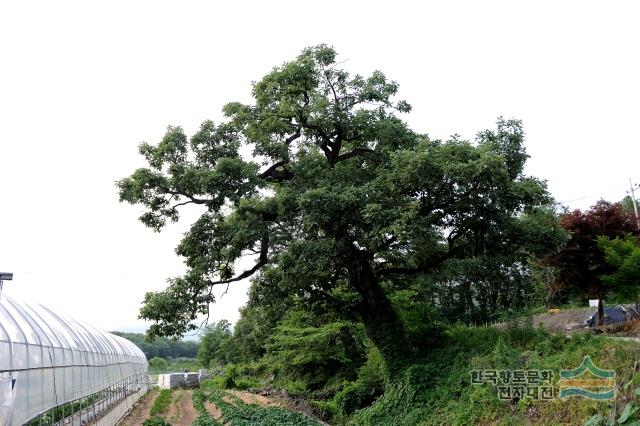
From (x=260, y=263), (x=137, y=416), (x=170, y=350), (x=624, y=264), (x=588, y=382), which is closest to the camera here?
(x=588, y=382)

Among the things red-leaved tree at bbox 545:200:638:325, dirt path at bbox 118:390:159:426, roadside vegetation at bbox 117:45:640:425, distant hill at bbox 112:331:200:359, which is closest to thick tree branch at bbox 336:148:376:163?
roadside vegetation at bbox 117:45:640:425

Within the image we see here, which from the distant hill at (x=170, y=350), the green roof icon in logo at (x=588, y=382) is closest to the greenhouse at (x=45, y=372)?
the green roof icon in logo at (x=588, y=382)

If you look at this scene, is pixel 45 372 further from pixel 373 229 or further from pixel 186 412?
pixel 186 412

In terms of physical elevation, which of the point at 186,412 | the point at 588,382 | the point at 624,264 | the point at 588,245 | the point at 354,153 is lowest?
the point at 186,412

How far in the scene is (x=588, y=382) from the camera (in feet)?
32.2

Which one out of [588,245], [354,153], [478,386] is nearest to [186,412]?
[354,153]

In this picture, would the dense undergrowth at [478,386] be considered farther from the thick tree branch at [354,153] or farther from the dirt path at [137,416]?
the dirt path at [137,416]

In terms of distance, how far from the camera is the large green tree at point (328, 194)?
1370cm

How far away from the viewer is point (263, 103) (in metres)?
17.2

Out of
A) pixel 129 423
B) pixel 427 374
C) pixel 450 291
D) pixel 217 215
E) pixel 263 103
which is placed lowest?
pixel 129 423

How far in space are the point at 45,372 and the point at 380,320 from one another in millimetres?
9723

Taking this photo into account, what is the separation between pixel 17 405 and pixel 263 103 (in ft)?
37.0

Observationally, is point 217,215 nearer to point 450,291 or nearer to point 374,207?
point 374,207

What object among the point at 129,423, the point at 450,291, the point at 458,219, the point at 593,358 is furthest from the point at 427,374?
the point at 450,291
